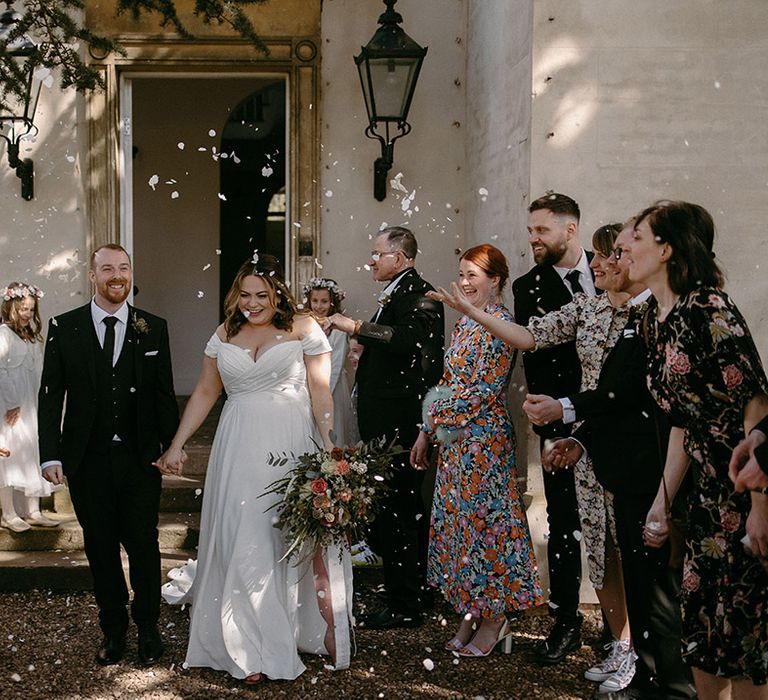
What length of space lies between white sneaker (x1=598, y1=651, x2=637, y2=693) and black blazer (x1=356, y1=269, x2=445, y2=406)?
6.03 feet

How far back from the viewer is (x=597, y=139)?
558 cm

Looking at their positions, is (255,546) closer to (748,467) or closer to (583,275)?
(583,275)

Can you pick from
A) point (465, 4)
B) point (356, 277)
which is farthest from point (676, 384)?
point (465, 4)

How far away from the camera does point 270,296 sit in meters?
4.77

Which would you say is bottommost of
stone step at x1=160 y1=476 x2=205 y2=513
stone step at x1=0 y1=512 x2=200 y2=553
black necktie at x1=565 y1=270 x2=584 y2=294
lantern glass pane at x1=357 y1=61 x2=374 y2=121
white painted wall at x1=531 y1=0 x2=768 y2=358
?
stone step at x1=0 y1=512 x2=200 y2=553

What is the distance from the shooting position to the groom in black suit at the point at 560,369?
4773 mm

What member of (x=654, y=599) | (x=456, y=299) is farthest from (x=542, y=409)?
(x=654, y=599)

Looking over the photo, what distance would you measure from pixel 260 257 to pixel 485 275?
113 centimetres

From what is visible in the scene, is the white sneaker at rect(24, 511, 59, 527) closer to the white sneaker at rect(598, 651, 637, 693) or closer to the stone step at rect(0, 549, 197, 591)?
the stone step at rect(0, 549, 197, 591)

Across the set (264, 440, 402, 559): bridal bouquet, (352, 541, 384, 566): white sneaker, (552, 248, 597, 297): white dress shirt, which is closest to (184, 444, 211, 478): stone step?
(352, 541, 384, 566): white sneaker

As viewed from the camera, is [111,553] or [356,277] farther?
[356,277]

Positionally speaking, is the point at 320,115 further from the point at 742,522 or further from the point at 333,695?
the point at 742,522

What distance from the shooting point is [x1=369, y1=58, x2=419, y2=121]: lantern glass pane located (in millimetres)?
6727

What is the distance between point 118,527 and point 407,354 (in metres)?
1.81
